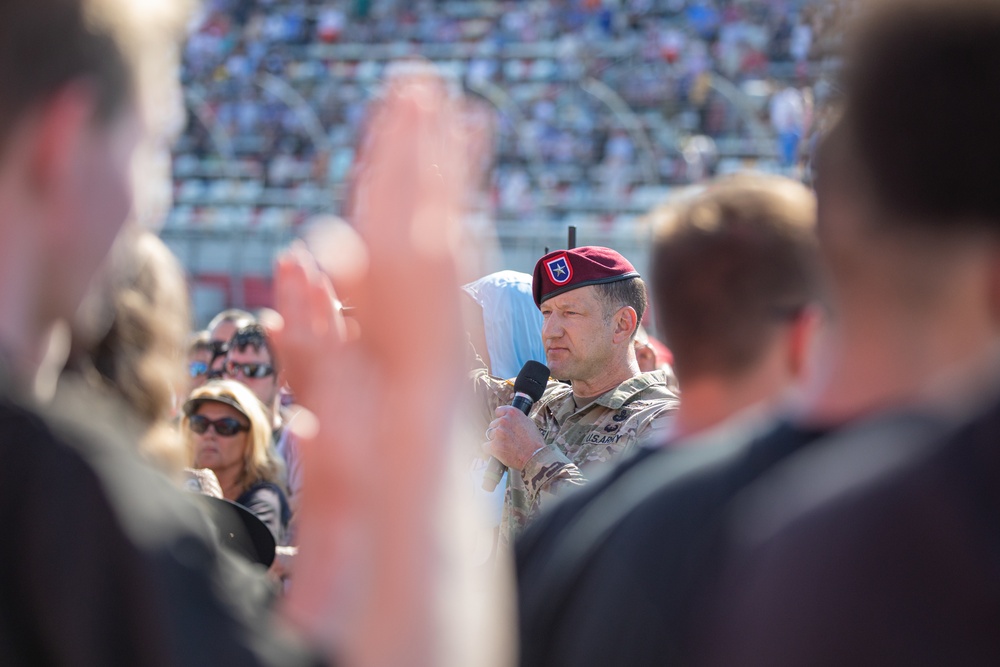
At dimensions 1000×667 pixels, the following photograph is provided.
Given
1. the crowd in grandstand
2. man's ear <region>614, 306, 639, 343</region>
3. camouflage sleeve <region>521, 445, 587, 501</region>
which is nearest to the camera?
camouflage sleeve <region>521, 445, 587, 501</region>

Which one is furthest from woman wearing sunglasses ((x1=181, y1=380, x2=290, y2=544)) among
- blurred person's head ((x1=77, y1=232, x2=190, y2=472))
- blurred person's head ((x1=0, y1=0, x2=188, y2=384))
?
blurred person's head ((x1=0, y1=0, x2=188, y2=384))

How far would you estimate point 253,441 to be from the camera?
4523mm

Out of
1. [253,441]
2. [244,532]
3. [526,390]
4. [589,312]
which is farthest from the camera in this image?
[253,441]

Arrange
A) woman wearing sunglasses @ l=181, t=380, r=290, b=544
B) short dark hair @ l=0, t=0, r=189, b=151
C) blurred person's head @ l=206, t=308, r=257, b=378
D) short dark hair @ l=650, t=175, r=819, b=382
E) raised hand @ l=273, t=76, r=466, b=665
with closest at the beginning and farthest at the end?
raised hand @ l=273, t=76, r=466, b=665 < short dark hair @ l=0, t=0, r=189, b=151 < short dark hair @ l=650, t=175, r=819, b=382 < woman wearing sunglasses @ l=181, t=380, r=290, b=544 < blurred person's head @ l=206, t=308, r=257, b=378

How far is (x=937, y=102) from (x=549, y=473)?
2.38 meters

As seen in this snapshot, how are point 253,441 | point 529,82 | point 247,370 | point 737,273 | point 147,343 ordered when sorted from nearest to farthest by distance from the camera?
point 737,273 < point 147,343 < point 253,441 < point 247,370 < point 529,82

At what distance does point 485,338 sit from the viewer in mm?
4441

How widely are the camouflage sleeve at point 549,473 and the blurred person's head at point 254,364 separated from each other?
2.90 m

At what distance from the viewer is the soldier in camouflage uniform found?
3.28m

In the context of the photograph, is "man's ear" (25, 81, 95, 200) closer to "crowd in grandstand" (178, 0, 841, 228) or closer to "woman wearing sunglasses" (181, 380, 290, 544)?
"woman wearing sunglasses" (181, 380, 290, 544)

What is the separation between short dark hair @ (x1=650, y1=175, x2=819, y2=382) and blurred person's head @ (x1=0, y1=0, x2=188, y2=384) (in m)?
0.82

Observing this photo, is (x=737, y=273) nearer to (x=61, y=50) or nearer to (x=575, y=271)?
(x=61, y=50)

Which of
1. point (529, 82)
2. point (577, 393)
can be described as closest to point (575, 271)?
point (577, 393)

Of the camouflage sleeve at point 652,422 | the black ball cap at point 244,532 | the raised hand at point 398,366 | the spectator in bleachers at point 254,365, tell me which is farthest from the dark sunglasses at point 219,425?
the raised hand at point 398,366
